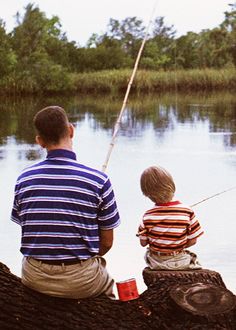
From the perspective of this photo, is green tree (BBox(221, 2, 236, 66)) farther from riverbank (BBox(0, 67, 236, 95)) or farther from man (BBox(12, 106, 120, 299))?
man (BBox(12, 106, 120, 299))

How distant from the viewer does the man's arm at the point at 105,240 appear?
10.4 feet

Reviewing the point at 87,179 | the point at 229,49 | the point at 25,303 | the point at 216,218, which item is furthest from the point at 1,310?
the point at 229,49

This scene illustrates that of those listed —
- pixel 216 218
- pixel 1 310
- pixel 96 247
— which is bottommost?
pixel 216 218

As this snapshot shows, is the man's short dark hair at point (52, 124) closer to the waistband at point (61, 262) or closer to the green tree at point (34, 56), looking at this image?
the waistband at point (61, 262)

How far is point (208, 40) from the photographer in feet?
187

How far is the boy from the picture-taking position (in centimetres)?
352

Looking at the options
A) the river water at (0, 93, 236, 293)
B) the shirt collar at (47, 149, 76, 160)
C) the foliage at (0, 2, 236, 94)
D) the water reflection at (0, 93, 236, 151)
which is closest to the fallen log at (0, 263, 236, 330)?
the shirt collar at (47, 149, 76, 160)

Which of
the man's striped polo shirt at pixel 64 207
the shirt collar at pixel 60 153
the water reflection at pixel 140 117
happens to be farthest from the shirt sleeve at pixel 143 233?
the water reflection at pixel 140 117

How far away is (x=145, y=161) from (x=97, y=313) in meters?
9.26

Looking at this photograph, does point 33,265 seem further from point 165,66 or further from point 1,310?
point 165,66

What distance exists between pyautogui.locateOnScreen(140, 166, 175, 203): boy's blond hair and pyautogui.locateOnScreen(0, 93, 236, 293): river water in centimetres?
202

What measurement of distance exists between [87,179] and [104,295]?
1.71 ft

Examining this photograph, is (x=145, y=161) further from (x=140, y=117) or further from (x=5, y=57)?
(x=5, y=57)

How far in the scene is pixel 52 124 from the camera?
9.89 feet
